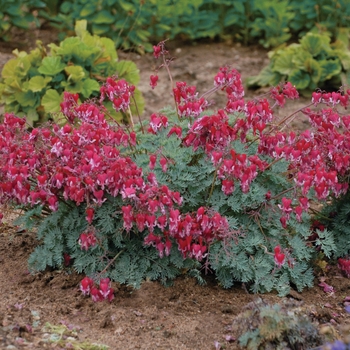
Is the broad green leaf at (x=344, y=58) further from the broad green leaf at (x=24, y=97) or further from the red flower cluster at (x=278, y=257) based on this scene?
the red flower cluster at (x=278, y=257)

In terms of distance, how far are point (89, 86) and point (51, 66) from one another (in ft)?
1.11

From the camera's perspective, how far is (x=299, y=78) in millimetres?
6930

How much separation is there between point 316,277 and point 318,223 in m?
0.33

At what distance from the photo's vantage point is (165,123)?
12.7ft

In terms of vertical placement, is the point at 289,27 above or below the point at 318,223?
above

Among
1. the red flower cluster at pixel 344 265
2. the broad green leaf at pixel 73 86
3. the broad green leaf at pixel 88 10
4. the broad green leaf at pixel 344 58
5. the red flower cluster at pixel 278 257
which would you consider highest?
the broad green leaf at pixel 88 10

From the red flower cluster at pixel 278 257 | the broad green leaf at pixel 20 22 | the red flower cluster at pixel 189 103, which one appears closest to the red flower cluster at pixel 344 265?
the red flower cluster at pixel 278 257

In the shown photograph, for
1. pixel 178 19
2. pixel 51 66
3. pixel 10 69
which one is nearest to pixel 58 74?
pixel 51 66

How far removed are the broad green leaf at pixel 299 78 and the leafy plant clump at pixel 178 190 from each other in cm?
292

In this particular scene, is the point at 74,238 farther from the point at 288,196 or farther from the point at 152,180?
the point at 288,196

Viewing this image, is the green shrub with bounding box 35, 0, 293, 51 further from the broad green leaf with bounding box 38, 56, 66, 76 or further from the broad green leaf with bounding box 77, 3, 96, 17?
the broad green leaf with bounding box 38, 56, 66, 76

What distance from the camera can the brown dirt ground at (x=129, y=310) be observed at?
3.40 meters

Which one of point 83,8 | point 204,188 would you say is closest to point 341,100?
point 204,188

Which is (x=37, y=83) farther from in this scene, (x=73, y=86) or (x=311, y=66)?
(x=311, y=66)
